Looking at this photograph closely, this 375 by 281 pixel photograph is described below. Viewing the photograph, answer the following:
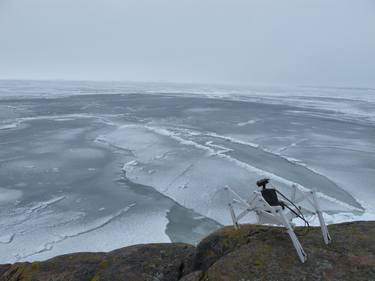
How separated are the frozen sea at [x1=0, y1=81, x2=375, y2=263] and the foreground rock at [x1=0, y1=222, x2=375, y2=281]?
2695 mm

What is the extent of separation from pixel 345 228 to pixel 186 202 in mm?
5754

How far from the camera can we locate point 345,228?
4.25 meters

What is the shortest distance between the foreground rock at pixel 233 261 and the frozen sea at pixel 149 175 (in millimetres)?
2695

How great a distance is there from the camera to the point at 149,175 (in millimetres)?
11797

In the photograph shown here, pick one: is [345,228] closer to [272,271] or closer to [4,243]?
[272,271]

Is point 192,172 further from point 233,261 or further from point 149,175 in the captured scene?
point 233,261

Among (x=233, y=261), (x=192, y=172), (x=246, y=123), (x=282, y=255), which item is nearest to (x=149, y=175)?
(x=192, y=172)

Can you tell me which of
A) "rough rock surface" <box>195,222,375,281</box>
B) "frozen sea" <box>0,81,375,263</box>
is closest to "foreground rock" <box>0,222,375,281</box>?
"rough rock surface" <box>195,222,375,281</box>

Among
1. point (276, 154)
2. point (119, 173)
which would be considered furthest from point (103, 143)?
point (276, 154)

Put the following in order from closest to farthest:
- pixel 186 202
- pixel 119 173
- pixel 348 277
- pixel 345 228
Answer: pixel 348 277
pixel 345 228
pixel 186 202
pixel 119 173

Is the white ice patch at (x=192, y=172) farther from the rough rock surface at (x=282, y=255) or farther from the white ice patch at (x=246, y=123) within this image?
the white ice patch at (x=246, y=123)

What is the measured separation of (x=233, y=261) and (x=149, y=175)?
8.53 meters

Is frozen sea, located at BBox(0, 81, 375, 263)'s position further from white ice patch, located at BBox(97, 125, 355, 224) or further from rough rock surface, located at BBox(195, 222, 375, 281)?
rough rock surface, located at BBox(195, 222, 375, 281)

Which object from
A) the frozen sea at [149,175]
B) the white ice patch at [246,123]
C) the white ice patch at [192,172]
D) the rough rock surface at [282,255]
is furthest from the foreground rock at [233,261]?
the white ice patch at [246,123]
